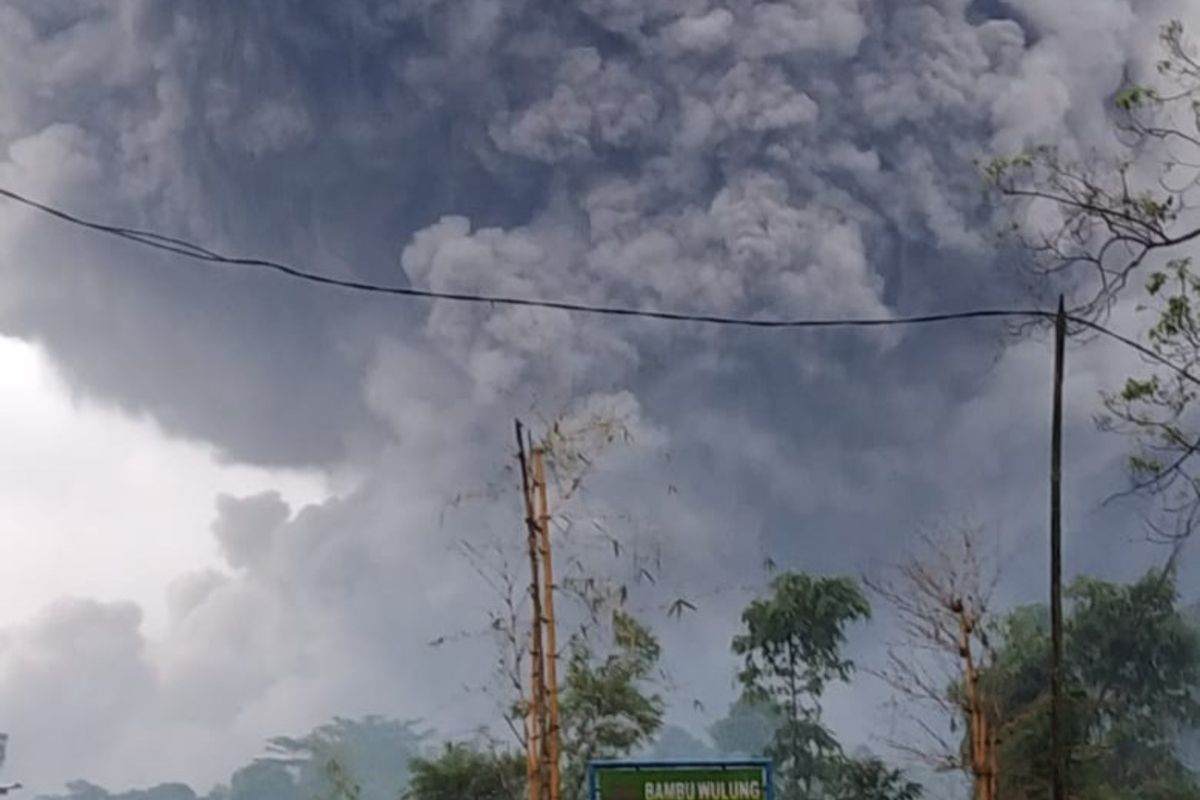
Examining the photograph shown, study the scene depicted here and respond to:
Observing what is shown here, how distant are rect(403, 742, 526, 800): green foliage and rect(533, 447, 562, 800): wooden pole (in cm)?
1532

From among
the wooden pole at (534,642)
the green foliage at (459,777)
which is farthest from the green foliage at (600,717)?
the wooden pole at (534,642)

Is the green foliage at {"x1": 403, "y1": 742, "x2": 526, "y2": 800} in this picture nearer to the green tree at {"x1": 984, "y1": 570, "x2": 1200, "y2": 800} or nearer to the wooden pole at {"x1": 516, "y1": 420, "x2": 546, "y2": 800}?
the green tree at {"x1": 984, "y1": 570, "x2": 1200, "y2": 800}

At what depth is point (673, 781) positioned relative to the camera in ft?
51.0

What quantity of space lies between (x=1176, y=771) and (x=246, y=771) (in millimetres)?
85754

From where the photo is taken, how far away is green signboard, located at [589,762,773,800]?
51.0 feet

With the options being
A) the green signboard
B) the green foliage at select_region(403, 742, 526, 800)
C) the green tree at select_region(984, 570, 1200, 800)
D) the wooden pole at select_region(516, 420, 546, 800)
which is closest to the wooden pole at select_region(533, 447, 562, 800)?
the wooden pole at select_region(516, 420, 546, 800)

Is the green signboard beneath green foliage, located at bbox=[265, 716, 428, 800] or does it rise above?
beneath

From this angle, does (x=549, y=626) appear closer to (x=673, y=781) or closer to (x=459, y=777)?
(x=673, y=781)

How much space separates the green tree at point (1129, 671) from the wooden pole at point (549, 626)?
21.0 m

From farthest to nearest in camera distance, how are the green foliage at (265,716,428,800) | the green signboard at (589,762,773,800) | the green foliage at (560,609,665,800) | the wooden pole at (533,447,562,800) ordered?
the green foliage at (265,716,428,800)
the green foliage at (560,609,665,800)
the wooden pole at (533,447,562,800)
the green signboard at (589,762,773,800)

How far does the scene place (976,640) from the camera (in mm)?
20375

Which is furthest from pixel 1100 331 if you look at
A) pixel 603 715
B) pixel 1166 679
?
pixel 1166 679

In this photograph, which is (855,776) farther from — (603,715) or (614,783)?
(614,783)

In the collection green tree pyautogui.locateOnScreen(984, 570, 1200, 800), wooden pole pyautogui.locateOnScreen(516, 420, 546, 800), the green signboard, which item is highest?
green tree pyautogui.locateOnScreen(984, 570, 1200, 800)
